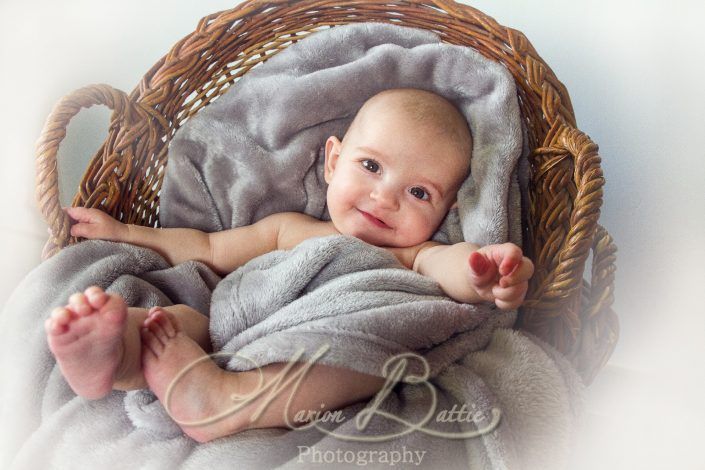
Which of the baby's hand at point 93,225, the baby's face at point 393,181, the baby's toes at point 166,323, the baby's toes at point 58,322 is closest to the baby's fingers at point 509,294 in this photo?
→ the baby's face at point 393,181

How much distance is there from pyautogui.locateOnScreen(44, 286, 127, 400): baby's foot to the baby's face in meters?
0.53

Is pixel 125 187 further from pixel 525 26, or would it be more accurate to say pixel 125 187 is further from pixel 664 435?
pixel 664 435

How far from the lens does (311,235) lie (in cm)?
128

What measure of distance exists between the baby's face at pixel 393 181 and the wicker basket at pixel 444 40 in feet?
0.62

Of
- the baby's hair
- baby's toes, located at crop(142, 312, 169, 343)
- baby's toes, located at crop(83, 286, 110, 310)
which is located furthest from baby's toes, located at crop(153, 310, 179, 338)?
the baby's hair

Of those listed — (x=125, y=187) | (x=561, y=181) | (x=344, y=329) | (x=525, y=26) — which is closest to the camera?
(x=344, y=329)

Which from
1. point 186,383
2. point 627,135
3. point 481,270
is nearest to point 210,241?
point 186,383

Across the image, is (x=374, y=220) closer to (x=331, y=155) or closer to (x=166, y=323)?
(x=331, y=155)

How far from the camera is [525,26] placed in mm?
1527

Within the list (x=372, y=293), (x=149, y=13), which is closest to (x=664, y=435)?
(x=372, y=293)

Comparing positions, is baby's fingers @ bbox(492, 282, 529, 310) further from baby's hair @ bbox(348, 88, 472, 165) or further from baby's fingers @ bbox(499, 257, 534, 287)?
baby's hair @ bbox(348, 88, 472, 165)

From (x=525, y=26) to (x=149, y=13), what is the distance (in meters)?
0.94

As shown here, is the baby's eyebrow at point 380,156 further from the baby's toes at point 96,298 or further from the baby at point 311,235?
the baby's toes at point 96,298

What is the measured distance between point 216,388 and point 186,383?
0.04 meters
